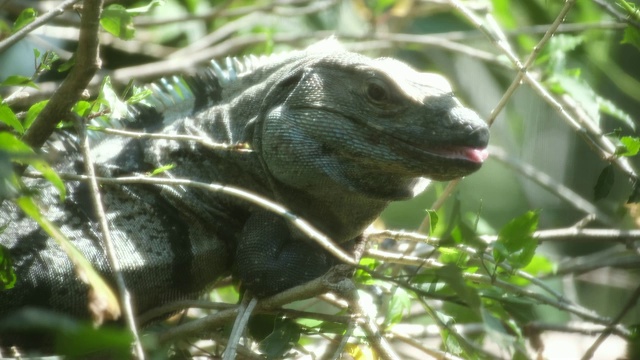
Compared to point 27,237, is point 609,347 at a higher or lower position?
higher

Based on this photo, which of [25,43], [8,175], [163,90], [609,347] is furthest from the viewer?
[609,347]

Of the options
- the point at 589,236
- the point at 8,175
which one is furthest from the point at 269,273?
the point at 8,175

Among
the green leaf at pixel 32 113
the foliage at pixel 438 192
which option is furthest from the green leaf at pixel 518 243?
the green leaf at pixel 32 113

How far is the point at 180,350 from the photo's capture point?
3059mm

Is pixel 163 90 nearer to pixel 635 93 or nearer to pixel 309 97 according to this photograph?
pixel 309 97

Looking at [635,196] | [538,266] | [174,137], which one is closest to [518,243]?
[635,196]

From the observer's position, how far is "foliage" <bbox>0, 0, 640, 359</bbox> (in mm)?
2465

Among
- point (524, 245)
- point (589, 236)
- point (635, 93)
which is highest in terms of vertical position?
point (635, 93)

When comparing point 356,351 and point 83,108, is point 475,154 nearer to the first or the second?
point 356,351

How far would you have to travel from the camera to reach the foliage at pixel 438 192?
97.0 inches

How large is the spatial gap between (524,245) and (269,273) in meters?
0.96

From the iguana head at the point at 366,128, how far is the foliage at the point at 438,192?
239 mm

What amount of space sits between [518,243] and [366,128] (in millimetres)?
739

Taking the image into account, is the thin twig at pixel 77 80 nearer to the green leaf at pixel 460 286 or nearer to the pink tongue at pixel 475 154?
the green leaf at pixel 460 286
